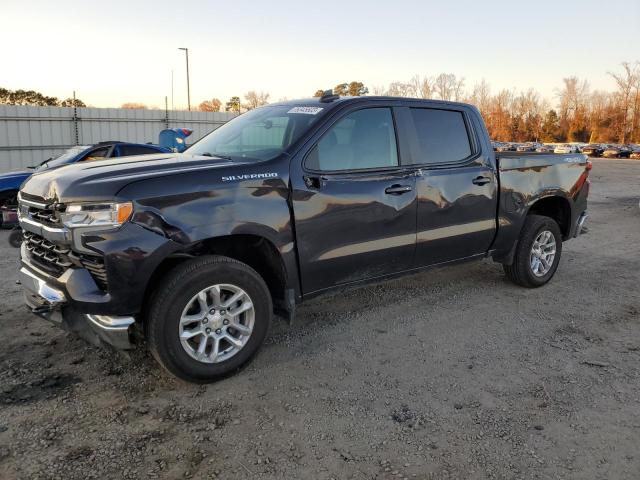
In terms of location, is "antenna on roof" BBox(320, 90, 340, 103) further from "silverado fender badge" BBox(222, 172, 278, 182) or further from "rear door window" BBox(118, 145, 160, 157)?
"rear door window" BBox(118, 145, 160, 157)

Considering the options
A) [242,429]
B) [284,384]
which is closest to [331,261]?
[284,384]

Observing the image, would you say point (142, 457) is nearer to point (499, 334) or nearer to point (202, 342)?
point (202, 342)

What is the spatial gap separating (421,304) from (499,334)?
0.89 meters

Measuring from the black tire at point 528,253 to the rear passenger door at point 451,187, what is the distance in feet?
1.64

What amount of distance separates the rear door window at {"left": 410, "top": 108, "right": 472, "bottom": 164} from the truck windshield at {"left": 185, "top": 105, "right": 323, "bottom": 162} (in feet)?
3.30

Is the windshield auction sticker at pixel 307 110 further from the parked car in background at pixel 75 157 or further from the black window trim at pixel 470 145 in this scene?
the parked car in background at pixel 75 157

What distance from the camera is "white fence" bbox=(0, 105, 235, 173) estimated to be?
57.8ft

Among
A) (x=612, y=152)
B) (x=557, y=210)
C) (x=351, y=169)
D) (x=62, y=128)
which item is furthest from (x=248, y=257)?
(x=612, y=152)

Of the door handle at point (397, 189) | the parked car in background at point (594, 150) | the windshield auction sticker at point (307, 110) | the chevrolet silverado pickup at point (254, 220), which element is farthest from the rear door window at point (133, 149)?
the parked car in background at point (594, 150)

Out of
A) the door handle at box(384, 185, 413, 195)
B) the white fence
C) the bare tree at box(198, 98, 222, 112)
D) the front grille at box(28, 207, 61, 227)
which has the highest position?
the bare tree at box(198, 98, 222, 112)

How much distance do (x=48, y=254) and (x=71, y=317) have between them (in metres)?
0.49

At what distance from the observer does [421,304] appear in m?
5.01

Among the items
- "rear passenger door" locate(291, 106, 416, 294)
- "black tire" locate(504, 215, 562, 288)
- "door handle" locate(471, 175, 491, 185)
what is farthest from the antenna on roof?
"black tire" locate(504, 215, 562, 288)

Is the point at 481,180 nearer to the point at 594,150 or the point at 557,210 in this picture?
the point at 557,210
